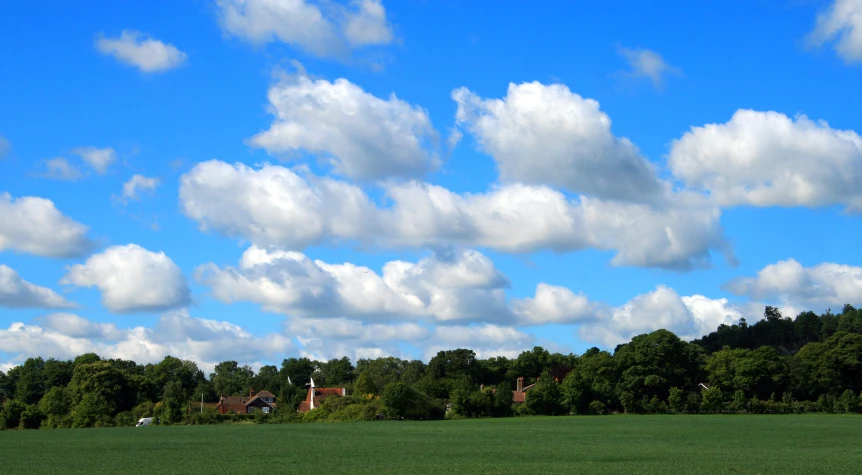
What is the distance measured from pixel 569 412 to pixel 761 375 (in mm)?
25992

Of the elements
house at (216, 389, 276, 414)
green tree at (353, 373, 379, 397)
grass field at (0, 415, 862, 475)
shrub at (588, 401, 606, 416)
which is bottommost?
grass field at (0, 415, 862, 475)

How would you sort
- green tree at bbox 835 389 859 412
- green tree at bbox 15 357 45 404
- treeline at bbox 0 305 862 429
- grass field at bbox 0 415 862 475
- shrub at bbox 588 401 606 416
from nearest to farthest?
1. grass field at bbox 0 415 862 475
2. treeline at bbox 0 305 862 429
3. green tree at bbox 835 389 859 412
4. shrub at bbox 588 401 606 416
5. green tree at bbox 15 357 45 404

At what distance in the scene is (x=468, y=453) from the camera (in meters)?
41.8

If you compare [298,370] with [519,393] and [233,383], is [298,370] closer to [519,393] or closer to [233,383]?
[233,383]

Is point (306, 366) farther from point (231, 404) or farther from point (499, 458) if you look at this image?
point (499, 458)

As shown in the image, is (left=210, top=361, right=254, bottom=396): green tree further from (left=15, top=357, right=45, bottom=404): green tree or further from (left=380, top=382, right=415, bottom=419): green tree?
(left=380, top=382, right=415, bottom=419): green tree

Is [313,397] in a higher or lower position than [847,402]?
higher

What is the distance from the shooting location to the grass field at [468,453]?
33.7 meters

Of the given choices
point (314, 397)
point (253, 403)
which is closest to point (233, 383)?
point (253, 403)

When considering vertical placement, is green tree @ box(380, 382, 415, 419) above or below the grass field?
above

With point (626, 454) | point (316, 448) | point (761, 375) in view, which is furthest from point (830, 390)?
point (316, 448)

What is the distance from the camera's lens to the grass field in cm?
3366

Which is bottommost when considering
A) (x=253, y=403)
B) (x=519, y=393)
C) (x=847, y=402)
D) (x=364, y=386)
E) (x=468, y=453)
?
(x=468, y=453)

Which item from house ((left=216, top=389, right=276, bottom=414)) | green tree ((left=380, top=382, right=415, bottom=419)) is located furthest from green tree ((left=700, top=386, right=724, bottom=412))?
house ((left=216, top=389, right=276, bottom=414))
